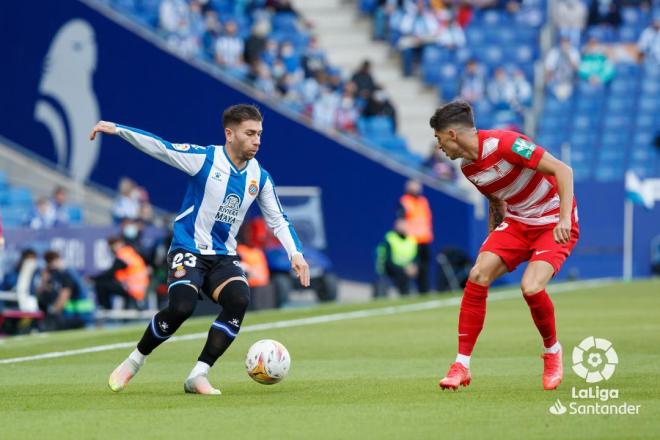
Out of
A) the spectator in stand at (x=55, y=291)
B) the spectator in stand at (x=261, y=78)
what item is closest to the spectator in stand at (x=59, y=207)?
the spectator in stand at (x=55, y=291)

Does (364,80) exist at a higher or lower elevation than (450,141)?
higher

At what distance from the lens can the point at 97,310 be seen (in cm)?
2245

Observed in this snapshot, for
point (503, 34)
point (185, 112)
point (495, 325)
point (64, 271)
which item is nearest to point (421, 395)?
point (495, 325)

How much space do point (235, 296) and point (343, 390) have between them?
1.05m

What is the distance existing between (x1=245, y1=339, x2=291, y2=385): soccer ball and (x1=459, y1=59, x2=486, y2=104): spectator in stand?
2197 cm

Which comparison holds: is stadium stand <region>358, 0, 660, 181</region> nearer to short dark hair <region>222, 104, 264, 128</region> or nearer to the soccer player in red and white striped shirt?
the soccer player in red and white striped shirt

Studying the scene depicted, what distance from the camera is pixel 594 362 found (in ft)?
35.8

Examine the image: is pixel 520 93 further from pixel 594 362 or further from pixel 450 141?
pixel 450 141

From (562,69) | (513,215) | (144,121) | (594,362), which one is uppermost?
(562,69)

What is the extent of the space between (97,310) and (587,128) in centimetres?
1356

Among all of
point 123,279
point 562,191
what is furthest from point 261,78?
point 562,191

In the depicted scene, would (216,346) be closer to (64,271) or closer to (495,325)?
(495,325)

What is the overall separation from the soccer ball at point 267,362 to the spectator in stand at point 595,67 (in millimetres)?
23538

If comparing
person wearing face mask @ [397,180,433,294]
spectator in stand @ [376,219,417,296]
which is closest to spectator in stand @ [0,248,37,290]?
spectator in stand @ [376,219,417,296]
